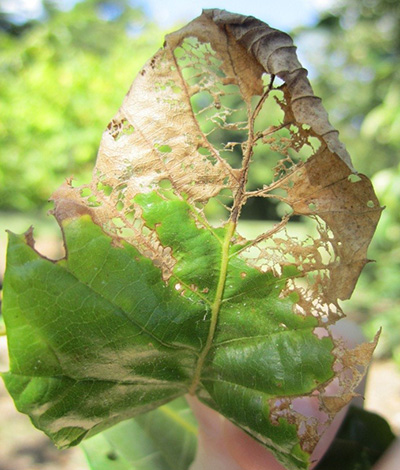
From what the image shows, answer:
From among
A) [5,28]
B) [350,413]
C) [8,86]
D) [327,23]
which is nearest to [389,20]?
[327,23]

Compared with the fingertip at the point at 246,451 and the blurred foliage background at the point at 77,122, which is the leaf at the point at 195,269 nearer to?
the fingertip at the point at 246,451

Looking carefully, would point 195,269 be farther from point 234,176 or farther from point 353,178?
point 353,178

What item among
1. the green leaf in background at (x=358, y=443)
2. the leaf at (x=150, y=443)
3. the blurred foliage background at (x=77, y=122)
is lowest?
the leaf at (x=150, y=443)

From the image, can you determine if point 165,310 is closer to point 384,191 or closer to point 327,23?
point 384,191

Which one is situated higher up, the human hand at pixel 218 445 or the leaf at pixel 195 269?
the leaf at pixel 195 269

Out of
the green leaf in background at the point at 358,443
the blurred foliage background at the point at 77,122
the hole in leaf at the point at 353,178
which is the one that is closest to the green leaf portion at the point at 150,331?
the hole in leaf at the point at 353,178

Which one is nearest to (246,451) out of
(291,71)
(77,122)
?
(291,71)

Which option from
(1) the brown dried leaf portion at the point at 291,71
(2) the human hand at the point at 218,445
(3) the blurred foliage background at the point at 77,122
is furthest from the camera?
(3) the blurred foliage background at the point at 77,122
